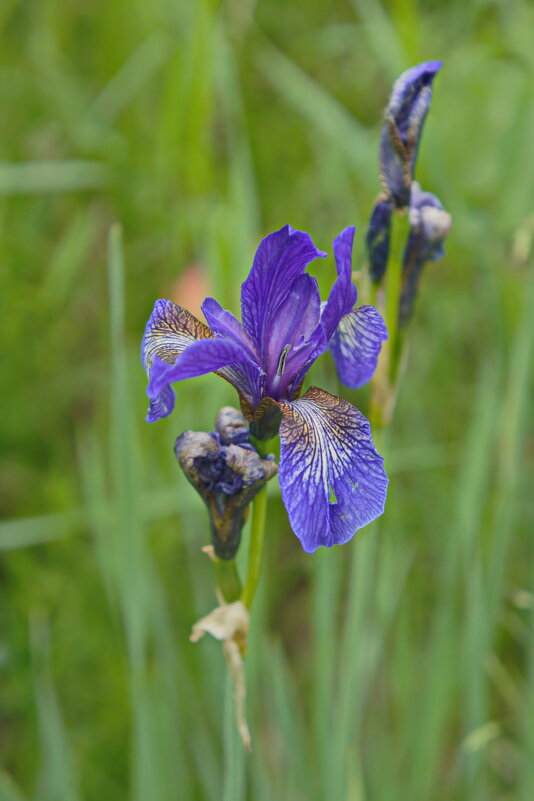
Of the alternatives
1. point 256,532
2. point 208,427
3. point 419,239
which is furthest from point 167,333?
point 208,427

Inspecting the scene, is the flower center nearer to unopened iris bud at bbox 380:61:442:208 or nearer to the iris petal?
the iris petal

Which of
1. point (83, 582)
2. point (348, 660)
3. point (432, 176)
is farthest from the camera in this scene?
point (83, 582)

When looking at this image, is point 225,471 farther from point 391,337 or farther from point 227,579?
point 391,337

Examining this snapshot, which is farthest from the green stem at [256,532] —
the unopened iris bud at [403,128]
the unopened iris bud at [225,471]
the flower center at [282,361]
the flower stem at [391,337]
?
the unopened iris bud at [403,128]

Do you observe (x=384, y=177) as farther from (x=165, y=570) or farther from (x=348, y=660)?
(x=165, y=570)

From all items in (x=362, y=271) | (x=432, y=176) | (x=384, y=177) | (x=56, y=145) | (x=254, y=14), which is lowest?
(x=362, y=271)

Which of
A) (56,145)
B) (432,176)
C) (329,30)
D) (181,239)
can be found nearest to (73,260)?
Answer: (181,239)

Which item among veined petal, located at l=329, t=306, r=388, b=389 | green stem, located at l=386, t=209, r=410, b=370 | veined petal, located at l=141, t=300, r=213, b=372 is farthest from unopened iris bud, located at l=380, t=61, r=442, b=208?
veined petal, located at l=141, t=300, r=213, b=372
